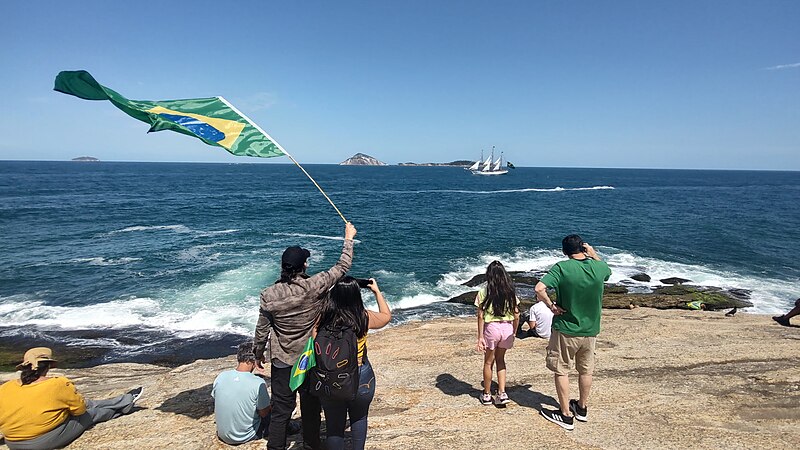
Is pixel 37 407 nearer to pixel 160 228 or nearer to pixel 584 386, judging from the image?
pixel 584 386

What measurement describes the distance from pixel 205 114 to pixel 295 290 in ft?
13.4

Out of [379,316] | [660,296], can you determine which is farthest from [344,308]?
[660,296]

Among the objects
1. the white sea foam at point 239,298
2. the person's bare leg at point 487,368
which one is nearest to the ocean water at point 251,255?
the white sea foam at point 239,298

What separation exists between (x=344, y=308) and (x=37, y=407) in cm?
407

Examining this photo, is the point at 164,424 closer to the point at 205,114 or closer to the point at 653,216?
the point at 205,114

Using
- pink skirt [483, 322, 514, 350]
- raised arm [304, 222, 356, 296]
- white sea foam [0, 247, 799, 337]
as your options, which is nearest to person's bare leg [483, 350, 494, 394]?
pink skirt [483, 322, 514, 350]

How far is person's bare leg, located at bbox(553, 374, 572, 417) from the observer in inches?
198

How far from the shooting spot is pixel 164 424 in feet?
18.9

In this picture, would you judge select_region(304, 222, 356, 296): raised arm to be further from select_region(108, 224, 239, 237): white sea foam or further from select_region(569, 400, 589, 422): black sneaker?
select_region(108, 224, 239, 237): white sea foam

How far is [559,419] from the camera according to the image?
5.30m

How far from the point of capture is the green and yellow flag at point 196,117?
585cm

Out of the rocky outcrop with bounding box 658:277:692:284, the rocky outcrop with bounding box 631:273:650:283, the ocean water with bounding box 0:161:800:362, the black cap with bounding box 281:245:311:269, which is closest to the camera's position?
the black cap with bounding box 281:245:311:269

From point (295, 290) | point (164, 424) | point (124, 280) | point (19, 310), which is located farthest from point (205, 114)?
point (124, 280)

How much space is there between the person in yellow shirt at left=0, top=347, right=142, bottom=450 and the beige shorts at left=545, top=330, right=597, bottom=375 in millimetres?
5975
